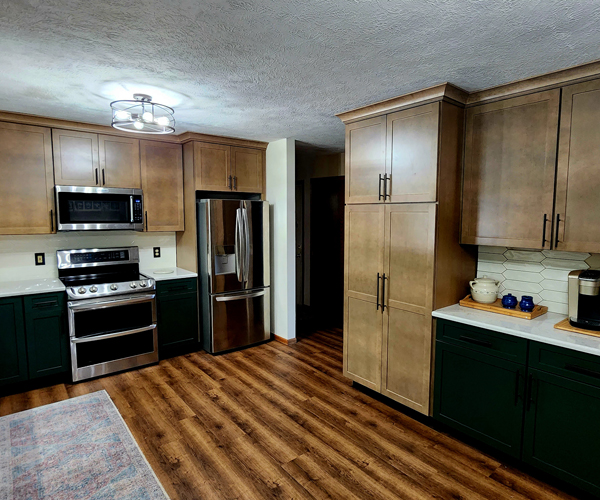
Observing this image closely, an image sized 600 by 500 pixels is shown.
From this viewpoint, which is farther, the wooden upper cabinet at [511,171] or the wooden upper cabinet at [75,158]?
the wooden upper cabinet at [75,158]

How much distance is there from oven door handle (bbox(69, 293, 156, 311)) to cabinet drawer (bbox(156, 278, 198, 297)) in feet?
0.43

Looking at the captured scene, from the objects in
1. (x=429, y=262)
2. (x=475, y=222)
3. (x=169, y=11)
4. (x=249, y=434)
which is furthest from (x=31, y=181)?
(x=475, y=222)

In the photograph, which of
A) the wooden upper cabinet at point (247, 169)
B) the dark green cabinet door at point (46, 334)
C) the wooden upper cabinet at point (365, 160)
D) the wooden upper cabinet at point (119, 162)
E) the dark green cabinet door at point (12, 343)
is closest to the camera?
the wooden upper cabinet at point (365, 160)

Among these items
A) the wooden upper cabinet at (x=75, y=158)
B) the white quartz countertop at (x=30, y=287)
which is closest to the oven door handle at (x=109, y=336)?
the white quartz countertop at (x=30, y=287)

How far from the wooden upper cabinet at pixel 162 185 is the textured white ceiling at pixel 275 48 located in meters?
1.11

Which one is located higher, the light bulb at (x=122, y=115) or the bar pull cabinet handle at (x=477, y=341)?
the light bulb at (x=122, y=115)

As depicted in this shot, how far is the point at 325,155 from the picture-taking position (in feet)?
18.3

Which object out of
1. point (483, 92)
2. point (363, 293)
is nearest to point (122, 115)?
point (363, 293)

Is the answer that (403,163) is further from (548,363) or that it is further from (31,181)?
(31,181)

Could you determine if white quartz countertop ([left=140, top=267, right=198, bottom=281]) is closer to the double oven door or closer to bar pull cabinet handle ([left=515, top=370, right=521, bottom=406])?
the double oven door

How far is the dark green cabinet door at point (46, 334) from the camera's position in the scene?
3.20 m

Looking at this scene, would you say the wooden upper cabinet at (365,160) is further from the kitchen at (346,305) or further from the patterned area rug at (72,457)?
the patterned area rug at (72,457)

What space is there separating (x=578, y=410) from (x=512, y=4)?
202 cm

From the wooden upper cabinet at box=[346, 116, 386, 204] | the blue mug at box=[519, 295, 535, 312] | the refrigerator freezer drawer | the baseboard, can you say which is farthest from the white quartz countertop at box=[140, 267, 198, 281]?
the blue mug at box=[519, 295, 535, 312]
